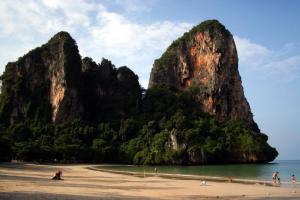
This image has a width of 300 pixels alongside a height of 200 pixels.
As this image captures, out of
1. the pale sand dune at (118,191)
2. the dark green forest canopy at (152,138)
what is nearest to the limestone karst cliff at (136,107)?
the dark green forest canopy at (152,138)

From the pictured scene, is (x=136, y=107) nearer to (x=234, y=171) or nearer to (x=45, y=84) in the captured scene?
(x=45, y=84)

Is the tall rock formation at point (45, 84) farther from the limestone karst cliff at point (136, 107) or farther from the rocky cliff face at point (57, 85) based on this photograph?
the limestone karst cliff at point (136, 107)

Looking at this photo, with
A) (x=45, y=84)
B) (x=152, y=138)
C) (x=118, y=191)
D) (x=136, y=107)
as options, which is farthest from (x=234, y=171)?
(x=45, y=84)

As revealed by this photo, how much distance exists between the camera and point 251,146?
8788 centimetres

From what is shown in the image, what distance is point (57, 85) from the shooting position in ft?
326

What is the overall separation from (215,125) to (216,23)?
32.0 m

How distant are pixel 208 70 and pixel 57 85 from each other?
39.1 m

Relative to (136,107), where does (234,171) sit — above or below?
below

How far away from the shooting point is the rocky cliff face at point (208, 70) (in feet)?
350

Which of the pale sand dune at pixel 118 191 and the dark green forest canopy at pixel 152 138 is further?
the dark green forest canopy at pixel 152 138

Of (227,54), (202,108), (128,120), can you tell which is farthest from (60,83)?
(227,54)

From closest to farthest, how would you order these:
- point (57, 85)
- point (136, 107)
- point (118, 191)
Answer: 1. point (118, 191)
2. point (57, 85)
3. point (136, 107)

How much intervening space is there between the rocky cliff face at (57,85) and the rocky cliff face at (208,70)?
16.7 meters

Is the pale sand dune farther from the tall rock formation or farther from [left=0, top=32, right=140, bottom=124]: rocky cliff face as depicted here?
[left=0, top=32, right=140, bottom=124]: rocky cliff face
